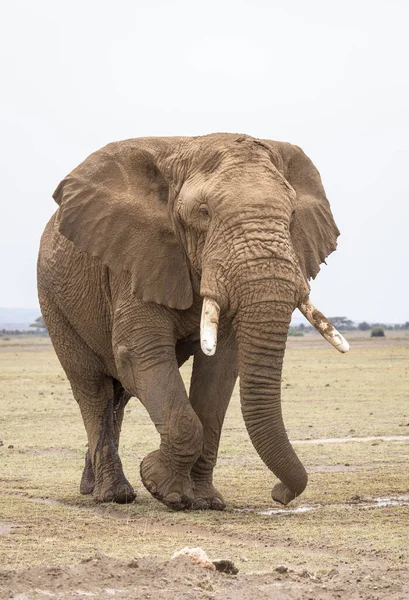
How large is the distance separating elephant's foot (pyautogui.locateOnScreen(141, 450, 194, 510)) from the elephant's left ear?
174 centimetres

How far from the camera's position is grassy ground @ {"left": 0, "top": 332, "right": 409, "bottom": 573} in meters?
7.65

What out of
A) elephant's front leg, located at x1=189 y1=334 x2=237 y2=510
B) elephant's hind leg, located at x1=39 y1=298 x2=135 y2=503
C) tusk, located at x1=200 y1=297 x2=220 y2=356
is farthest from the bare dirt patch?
elephant's hind leg, located at x1=39 y1=298 x2=135 y2=503

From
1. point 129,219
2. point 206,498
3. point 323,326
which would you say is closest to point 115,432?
point 206,498

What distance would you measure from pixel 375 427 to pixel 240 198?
8.34 metres

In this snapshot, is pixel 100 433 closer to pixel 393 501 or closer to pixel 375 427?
pixel 393 501

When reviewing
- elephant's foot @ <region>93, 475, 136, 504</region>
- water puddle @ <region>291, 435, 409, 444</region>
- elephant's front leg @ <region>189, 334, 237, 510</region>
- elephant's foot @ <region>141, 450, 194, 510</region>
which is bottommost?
water puddle @ <region>291, 435, 409, 444</region>

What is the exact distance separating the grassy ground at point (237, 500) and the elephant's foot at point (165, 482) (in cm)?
12

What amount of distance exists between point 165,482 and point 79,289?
77.5 inches

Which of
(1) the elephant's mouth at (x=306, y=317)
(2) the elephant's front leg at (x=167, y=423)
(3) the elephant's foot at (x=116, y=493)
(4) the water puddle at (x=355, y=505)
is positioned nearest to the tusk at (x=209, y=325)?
(1) the elephant's mouth at (x=306, y=317)

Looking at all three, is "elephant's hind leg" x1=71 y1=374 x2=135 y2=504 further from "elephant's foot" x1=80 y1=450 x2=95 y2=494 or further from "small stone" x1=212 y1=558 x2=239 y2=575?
"small stone" x1=212 y1=558 x2=239 y2=575

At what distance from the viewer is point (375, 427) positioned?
1647 cm

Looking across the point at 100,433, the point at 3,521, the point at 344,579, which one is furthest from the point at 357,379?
the point at 344,579

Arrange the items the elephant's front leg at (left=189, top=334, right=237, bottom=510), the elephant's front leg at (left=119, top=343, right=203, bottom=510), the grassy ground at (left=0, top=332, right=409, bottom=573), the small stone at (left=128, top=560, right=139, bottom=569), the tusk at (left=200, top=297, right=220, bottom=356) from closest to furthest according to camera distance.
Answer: the small stone at (left=128, top=560, right=139, bottom=569) < the grassy ground at (left=0, top=332, right=409, bottom=573) < the tusk at (left=200, top=297, right=220, bottom=356) < the elephant's front leg at (left=119, top=343, right=203, bottom=510) < the elephant's front leg at (left=189, top=334, right=237, bottom=510)

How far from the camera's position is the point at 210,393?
33.1 ft
